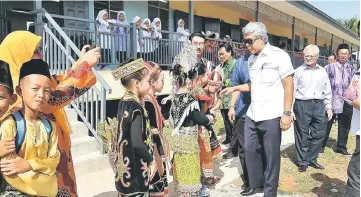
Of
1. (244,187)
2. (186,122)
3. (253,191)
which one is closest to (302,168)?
(244,187)

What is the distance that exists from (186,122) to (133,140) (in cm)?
126

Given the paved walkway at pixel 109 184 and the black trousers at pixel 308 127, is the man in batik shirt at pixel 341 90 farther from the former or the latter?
the paved walkway at pixel 109 184

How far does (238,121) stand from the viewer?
15.9 ft

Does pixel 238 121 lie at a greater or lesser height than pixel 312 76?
lesser

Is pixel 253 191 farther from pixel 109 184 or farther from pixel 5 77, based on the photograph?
pixel 5 77

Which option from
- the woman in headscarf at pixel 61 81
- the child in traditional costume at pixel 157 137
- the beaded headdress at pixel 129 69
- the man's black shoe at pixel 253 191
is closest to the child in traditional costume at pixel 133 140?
the beaded headdress at pixel 129 69

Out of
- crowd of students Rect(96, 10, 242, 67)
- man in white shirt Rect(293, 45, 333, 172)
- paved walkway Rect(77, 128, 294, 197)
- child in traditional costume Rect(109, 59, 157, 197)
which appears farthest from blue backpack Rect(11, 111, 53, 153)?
crowd of students Rect(96, 10, 242, 67)

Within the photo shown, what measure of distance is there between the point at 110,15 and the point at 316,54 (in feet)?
22.7

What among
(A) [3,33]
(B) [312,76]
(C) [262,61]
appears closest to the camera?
(C) [262,61]

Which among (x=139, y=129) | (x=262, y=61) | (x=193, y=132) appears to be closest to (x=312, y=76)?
(x=262, y=61)

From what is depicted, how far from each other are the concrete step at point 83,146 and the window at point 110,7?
569cm

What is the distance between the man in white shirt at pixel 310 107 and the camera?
5207mm

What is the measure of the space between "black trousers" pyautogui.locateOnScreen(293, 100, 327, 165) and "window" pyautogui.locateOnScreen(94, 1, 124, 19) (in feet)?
22.0

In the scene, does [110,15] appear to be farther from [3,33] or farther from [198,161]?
[198,161]
